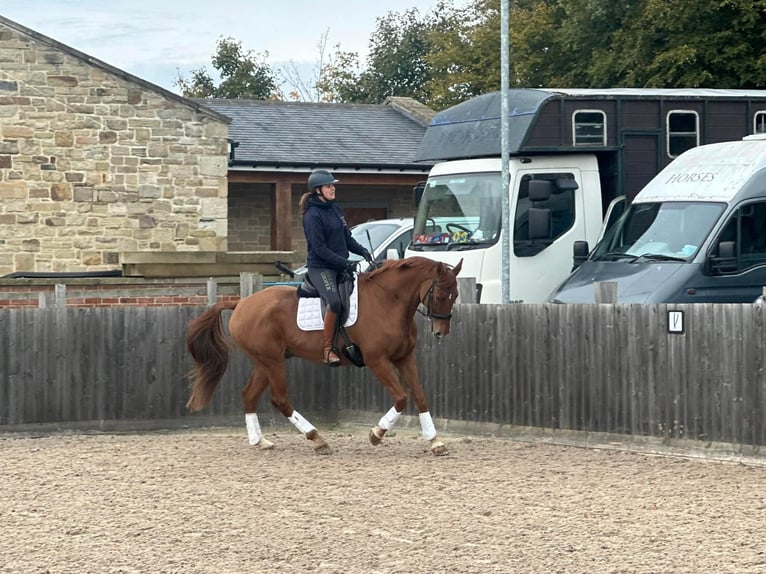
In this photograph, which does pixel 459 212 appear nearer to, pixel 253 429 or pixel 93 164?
pixel 253 429

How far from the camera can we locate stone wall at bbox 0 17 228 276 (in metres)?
25.0

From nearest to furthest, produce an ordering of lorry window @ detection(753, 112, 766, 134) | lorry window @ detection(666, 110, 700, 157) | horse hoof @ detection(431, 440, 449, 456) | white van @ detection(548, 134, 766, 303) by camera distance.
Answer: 1. horse hoof @ detection(431, 440, 449, 456)
2. white van @ detection(548, 134, 766, 303)
3. lorry window @ detection(666, 110, 700, 157)
4. lorry window @ detection(753, 112, 766, 134)

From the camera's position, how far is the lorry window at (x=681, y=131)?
20578 mm

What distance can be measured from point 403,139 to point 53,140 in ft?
47.4

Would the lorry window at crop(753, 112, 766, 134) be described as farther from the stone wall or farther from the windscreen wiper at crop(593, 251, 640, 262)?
the stone wall

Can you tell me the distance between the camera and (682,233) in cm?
1753

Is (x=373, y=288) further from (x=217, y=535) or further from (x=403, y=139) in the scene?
(x=403, y=139)

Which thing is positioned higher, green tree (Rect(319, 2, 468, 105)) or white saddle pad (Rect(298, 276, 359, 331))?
green tree (Rect(319, 2, 468, 105))

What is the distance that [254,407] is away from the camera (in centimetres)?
1477

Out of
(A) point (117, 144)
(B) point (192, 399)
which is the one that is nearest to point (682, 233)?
(B) point (192, 399)

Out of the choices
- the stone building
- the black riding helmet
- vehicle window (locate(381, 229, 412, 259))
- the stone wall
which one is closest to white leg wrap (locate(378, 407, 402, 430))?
the black riding helmet

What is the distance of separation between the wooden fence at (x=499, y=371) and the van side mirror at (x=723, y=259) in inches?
110

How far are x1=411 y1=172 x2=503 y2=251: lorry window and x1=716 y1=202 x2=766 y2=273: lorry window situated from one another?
12.5 ft

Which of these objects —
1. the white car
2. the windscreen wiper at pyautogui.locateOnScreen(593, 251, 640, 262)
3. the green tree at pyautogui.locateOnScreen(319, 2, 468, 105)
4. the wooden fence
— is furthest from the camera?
the green tree at pyautogui.locateOnScreen(319, 2, 468, 105)
